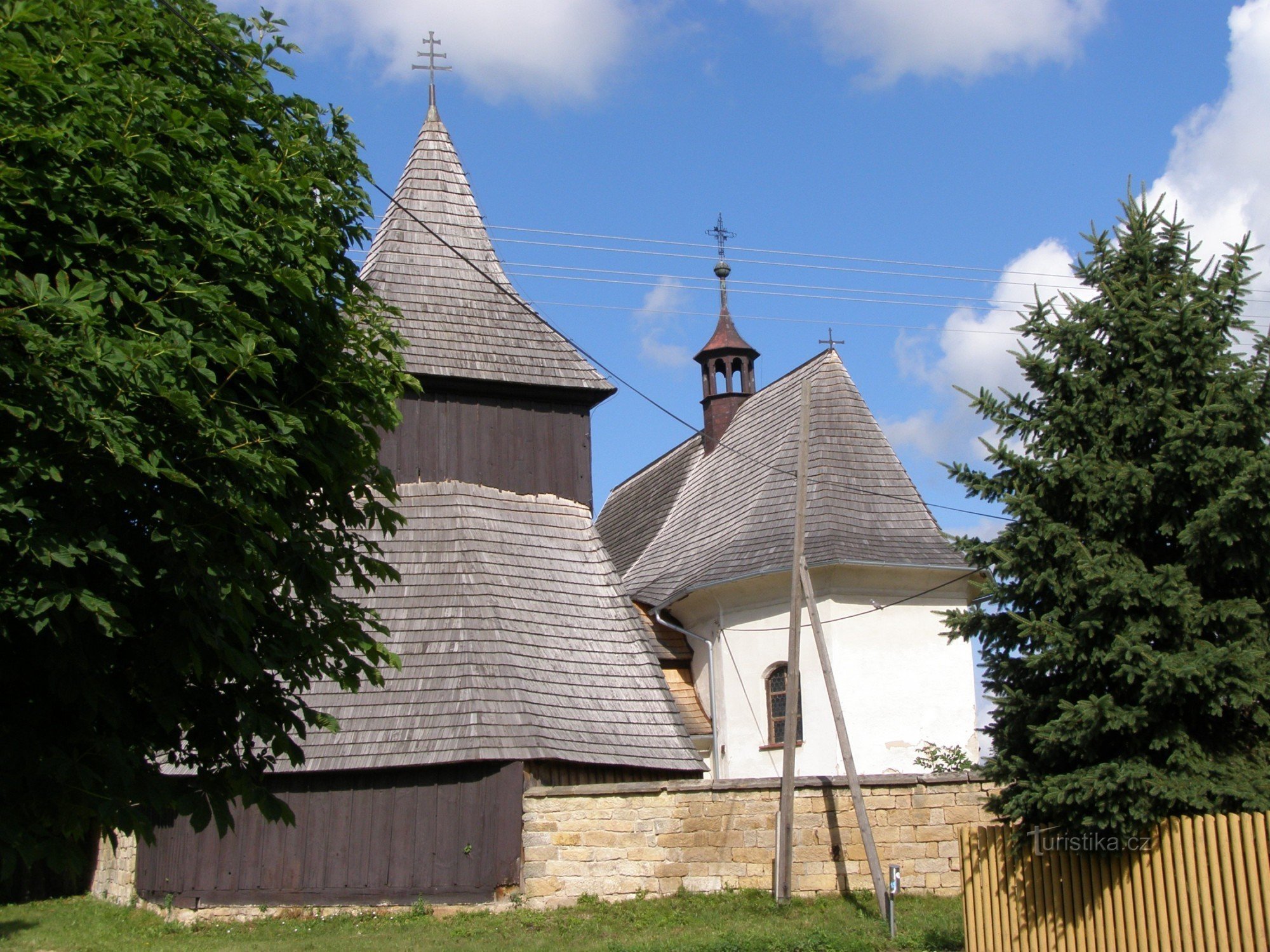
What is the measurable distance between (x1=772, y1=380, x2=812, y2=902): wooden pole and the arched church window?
468 centimetres

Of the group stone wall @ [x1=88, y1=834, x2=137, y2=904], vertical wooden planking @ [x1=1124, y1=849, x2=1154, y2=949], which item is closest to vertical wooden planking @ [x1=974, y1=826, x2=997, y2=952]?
vertical wooden planking @ [x1=1124, y1=849, x2=1154, y2=949]

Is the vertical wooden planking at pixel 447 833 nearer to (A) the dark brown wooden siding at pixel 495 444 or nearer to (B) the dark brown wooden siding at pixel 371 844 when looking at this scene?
(B) the dark brown wooden siding at pixel 371 844

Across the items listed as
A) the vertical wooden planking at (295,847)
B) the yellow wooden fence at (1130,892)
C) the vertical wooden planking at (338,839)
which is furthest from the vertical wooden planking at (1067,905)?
the vertical wooden planking at (295,847)

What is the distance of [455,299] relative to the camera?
19.2m

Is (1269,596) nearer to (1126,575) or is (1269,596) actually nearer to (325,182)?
(1126,575)

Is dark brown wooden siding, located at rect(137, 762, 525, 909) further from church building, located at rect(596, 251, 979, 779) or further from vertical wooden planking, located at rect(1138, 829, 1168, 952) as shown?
vertical wooden planking, located at rect(1138, 829, 1168, 952)

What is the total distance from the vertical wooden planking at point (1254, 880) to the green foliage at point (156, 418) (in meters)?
6.16

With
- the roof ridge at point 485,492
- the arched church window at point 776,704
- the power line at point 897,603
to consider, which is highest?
the roof ridge at point 485,492

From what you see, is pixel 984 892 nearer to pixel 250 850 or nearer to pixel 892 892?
pixel 892 892

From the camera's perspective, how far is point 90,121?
6.36 m

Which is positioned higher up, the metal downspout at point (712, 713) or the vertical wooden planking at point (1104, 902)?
the metal downspout at point (712, 713)

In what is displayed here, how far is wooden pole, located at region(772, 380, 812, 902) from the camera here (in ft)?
46.5

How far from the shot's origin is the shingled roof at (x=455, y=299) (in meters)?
18.5

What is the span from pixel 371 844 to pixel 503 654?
9.20ft
